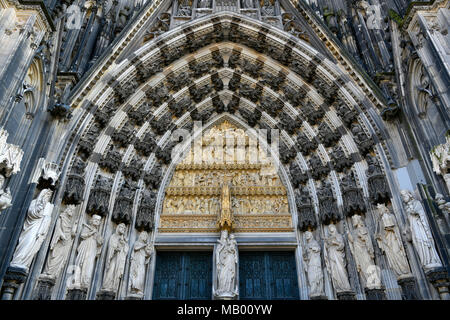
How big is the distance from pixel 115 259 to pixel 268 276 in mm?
3290

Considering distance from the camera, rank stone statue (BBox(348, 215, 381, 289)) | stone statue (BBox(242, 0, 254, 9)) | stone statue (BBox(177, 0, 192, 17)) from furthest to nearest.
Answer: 1. stone statue (BBox(242, 0, 254, 9))
2. stone statue (BBox(177, 0, 192, 17))
3. stone statue (BBox(348, 215, 381, 289))

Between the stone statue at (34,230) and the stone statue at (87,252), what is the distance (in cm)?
79

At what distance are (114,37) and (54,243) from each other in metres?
5.32

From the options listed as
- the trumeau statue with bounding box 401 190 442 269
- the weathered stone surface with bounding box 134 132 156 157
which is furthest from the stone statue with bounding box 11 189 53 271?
the trumeau statue with bounding box 401 190 442 269

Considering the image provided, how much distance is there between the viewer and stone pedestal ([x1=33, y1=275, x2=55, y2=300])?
5.15 metres

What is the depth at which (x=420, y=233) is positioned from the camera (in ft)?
17.2

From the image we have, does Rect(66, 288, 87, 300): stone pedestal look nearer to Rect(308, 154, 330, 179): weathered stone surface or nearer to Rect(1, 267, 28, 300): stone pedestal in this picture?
Rect(1, 267, 28, 300): stone pedestal

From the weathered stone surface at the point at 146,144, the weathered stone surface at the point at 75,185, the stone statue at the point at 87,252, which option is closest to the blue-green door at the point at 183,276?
the stone statue at the point at 87,252

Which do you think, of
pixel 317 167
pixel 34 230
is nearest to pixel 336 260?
pixel 317 167

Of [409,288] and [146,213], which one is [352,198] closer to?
[409,288]

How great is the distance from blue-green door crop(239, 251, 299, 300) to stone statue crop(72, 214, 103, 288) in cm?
311

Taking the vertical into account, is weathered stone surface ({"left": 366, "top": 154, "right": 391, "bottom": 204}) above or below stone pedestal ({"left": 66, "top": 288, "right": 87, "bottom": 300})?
above

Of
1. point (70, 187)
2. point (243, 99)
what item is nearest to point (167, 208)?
point (70, 187)

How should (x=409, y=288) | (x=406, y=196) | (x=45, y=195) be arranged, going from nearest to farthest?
(x=409, y=288)
(x=45, y=195)
(x=406, y=196)
